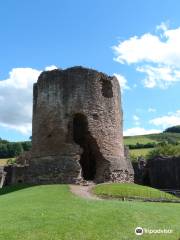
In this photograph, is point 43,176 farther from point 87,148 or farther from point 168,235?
point 168,235

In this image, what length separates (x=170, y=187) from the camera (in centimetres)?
3959

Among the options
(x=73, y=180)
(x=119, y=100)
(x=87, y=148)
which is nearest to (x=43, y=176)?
(x=73, y=180)

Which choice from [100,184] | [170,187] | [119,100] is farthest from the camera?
[170,187]

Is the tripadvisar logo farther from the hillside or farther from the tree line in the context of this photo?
the tree line

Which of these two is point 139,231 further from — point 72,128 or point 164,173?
point 164,173

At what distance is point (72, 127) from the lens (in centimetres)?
2736

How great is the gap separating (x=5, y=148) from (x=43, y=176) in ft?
223

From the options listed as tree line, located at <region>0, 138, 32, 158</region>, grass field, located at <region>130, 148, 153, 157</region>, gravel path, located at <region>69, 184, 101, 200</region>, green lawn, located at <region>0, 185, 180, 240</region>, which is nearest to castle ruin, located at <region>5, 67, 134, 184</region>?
gravel path, located at <region>69, 184, 101, 200</region>

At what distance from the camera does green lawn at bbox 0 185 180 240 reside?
11.9 metres

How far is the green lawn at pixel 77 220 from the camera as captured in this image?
11.9 meters

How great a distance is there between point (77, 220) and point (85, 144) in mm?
15746

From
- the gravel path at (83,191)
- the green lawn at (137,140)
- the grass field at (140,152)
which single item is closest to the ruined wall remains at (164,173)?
the gravel path at (83,191)

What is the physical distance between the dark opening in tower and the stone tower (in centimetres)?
7

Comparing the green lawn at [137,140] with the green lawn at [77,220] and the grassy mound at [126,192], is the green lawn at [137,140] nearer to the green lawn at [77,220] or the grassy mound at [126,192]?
the grassy mound at [126,192]
